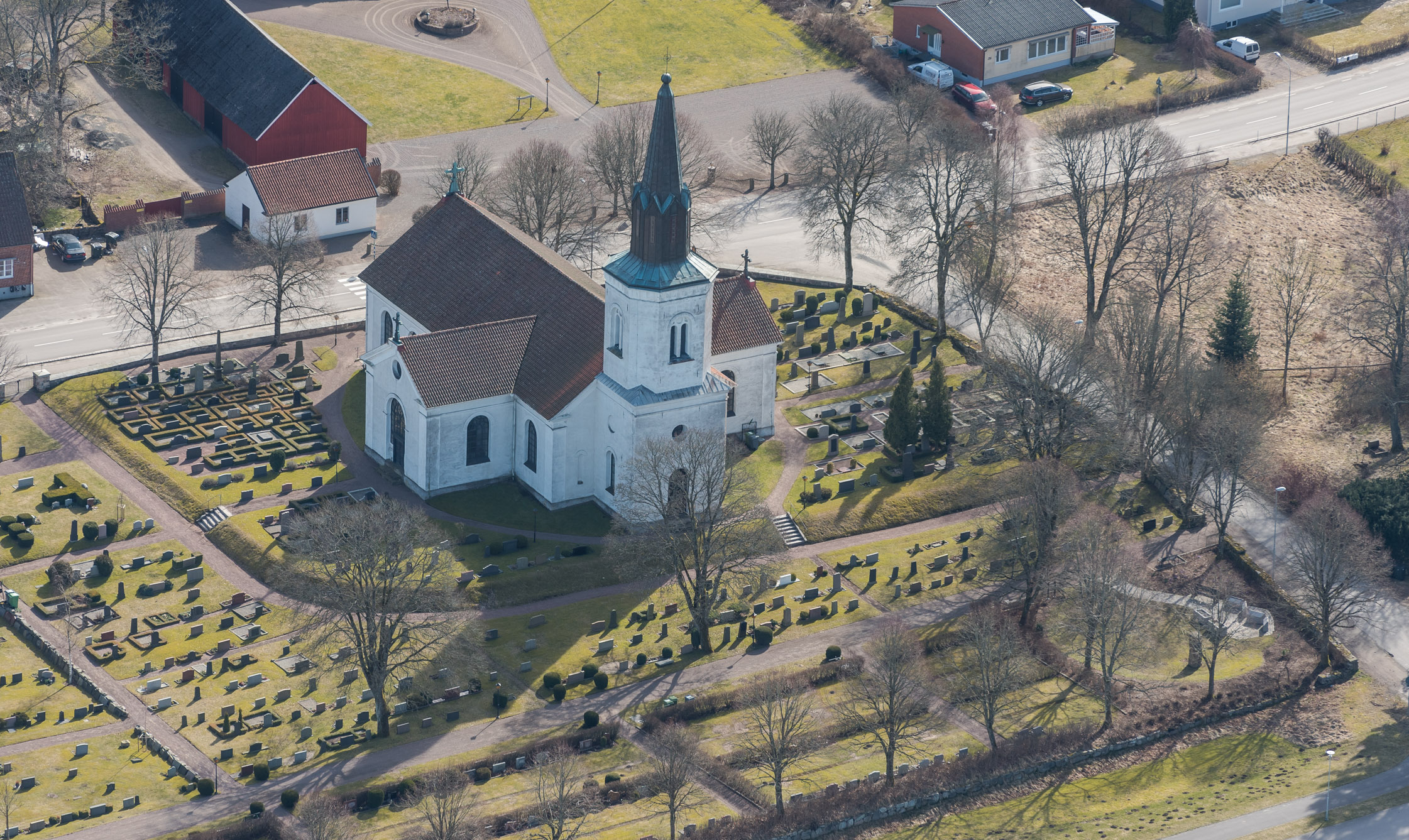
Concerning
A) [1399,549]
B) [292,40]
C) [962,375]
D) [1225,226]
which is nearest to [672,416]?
[962,375]

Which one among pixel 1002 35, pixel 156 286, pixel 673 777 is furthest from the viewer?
pixel 1002 35

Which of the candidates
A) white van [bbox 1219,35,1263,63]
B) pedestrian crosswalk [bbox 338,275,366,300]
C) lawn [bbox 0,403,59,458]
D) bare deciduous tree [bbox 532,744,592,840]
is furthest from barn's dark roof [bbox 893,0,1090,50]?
bare deciduous tree [bbox 532,744,592,840]

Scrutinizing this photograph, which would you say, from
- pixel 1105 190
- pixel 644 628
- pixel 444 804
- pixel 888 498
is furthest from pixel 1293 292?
pixel 444 804

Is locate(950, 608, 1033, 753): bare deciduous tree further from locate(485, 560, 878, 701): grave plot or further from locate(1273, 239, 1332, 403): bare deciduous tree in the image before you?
locate(1273, 239, 1332, 403): bare deciduous tree

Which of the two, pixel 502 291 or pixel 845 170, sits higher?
pixel 845 170

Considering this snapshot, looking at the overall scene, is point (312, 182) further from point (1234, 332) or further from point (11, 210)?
point (1234, 332)

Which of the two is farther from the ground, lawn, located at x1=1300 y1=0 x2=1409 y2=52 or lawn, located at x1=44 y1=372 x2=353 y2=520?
lawn, located at x1=1300 y1=0 x2=1409 y2=52
